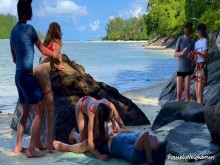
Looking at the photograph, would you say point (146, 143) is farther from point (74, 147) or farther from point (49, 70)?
point (49, 70)

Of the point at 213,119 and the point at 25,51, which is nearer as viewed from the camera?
the point at 213,119

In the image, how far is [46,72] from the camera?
5.78 metres

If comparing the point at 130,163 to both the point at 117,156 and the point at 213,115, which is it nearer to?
the point at 117,156

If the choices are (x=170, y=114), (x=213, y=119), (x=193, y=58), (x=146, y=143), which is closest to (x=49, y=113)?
(x=146, y=143)

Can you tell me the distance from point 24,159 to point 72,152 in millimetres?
630

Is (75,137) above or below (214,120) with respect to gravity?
below

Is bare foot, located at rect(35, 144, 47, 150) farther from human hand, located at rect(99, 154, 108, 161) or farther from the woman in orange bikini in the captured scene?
human hand, located at rect(99, 154, 108, 161)

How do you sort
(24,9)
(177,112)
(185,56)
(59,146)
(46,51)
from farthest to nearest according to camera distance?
(185,56), (177,112), (59,146), (46,51), (24,9)

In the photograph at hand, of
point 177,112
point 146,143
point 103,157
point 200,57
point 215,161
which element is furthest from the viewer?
point 200,57

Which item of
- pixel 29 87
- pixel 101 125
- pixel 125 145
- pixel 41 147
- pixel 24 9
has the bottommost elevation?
pixel 41 147

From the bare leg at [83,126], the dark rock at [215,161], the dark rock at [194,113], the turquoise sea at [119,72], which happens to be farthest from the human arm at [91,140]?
the turquoise sea at [119,72]

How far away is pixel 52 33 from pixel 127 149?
1.85 metres

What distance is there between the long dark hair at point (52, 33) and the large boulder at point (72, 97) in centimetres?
166

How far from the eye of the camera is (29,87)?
221 inches
